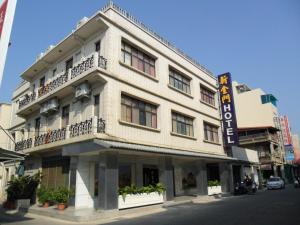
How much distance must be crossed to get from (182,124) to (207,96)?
6889 millimetres

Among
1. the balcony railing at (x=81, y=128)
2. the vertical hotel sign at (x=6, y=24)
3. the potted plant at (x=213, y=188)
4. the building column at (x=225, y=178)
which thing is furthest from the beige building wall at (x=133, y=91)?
the vertical hotel sign at (x=6, y=24)

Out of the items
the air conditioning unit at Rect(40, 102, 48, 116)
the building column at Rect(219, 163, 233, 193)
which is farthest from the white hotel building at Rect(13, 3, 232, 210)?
the building column at Rect(219, 163, 233, 193)

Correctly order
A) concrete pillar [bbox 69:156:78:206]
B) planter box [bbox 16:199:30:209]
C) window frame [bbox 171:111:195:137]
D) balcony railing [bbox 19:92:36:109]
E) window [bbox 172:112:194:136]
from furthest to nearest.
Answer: balcony railing [bbox 19:92:36:109], window frame [bbox 171:111:195:137], window [bbox 172:112:194:136], planter box [bbox 16:199:30:209], concrete pillar [bbox 69:156:78:206]

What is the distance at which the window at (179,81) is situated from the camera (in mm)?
23194

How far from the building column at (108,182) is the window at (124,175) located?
3.18 meters

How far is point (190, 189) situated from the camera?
25.9 metres

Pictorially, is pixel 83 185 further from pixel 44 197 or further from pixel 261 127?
pixel 261 127

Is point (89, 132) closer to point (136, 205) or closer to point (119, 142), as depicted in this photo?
point (119, 142)

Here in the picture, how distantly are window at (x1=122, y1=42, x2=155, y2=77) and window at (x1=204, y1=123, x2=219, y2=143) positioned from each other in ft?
29.8

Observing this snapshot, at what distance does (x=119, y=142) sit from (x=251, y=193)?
17.2 m

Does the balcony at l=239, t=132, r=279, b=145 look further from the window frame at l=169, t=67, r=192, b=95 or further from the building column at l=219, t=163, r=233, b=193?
the window frame at l=169, t=67, r=192, b=95

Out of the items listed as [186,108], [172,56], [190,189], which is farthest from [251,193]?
[172,56]

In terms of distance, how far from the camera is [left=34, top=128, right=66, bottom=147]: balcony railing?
18484mm

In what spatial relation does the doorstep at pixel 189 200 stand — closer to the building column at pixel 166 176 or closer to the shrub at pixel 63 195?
the building column at pixel 166 176
